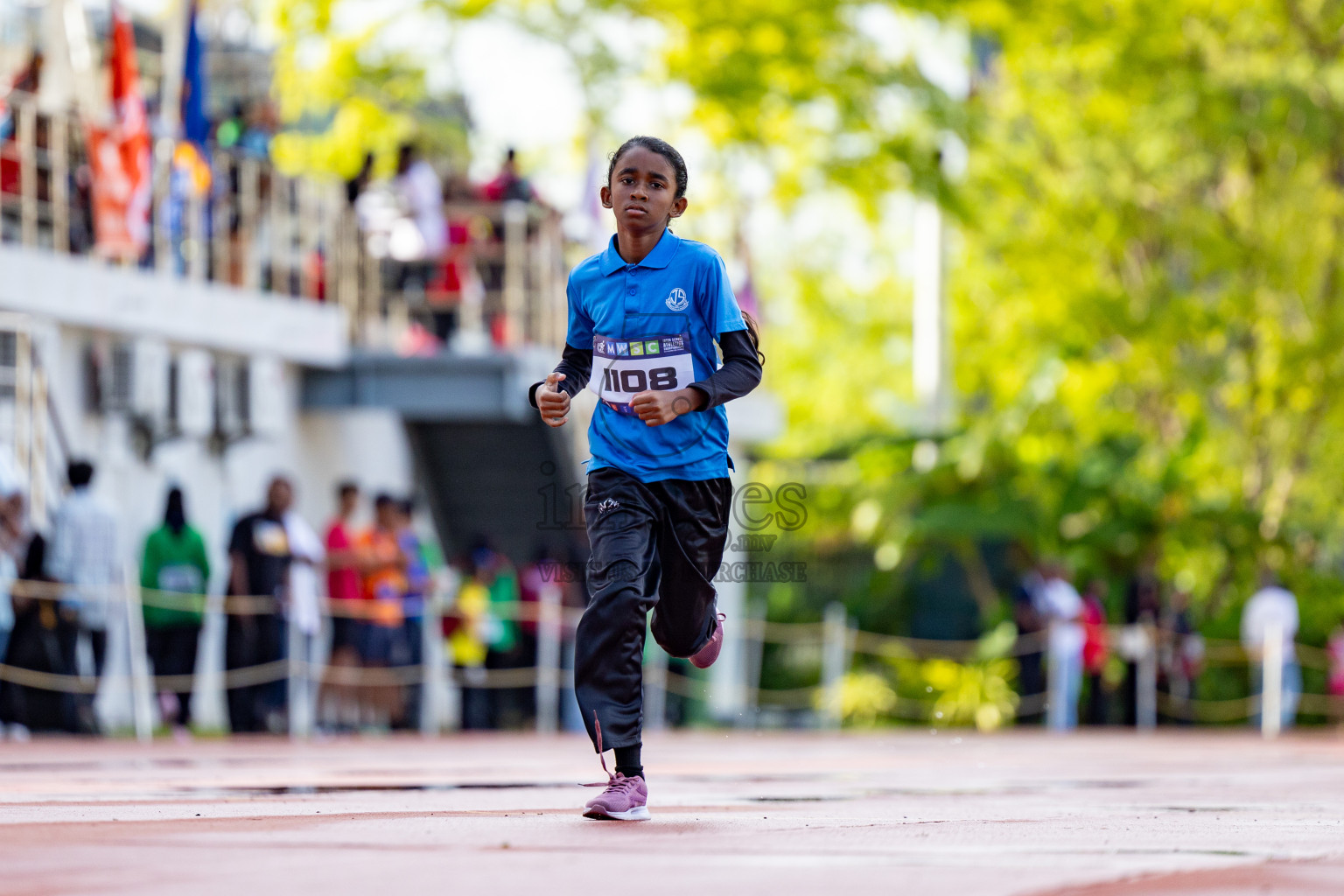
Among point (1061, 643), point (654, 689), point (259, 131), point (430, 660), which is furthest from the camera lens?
point (1061, 643)

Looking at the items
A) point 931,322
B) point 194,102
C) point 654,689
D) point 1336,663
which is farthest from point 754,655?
point 194,102

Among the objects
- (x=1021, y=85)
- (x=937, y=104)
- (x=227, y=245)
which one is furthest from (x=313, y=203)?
(x=1021, y=85)

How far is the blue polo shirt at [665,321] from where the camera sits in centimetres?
553

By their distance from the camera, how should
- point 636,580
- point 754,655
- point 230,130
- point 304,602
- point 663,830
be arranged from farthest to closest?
point 754,655, point 230,130, point 304,602, point 636,580, point 663,830

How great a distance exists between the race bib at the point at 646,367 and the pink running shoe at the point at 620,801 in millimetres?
832

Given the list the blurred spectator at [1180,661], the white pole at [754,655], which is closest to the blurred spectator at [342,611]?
the white pole at [754,655]

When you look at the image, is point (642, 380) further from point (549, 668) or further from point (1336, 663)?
point (1336, 663)

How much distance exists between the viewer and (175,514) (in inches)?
540

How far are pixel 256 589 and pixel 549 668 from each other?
11.1ft

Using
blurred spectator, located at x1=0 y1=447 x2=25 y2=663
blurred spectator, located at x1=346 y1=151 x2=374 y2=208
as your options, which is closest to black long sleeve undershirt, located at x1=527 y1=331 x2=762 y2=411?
blurred spectator, located at x1=0 y1=447 x2=25 y2=663

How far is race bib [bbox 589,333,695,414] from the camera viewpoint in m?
5.52

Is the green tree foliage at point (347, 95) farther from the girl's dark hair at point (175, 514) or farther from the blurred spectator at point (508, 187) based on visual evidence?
the girl's dark hair at point (175, 514)

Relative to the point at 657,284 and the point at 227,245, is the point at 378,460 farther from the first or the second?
the point at 657,284

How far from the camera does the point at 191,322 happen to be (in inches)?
679
